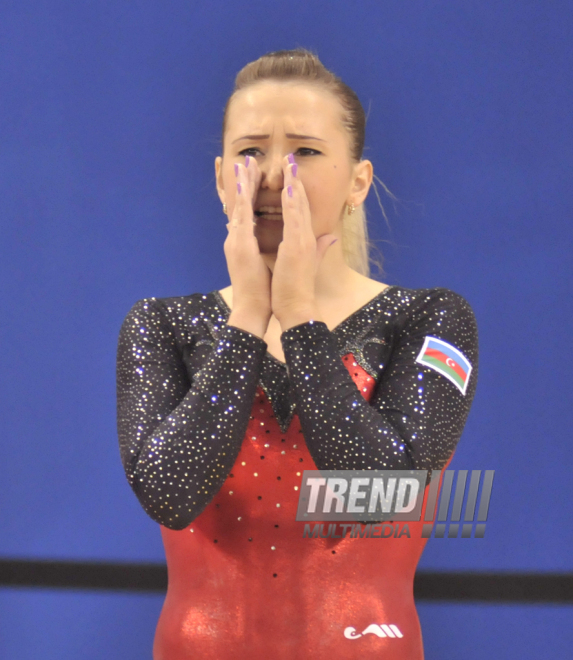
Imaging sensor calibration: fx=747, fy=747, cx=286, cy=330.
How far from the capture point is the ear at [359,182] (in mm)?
1311

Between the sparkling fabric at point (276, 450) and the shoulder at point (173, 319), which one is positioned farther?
the shoulder at point (173, 319)

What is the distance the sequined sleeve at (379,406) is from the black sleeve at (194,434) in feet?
0.23

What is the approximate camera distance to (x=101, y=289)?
175cm

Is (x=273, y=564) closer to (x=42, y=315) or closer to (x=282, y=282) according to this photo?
(x=282, y=282)

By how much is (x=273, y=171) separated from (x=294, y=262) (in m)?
0.17

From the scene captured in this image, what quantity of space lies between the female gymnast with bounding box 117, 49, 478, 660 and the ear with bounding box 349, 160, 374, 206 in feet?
0.14

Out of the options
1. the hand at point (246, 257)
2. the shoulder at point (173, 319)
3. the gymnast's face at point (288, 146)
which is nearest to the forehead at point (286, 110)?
the gymnast's face at point (288, 146)

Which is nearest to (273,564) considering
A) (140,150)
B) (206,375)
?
(206,375)

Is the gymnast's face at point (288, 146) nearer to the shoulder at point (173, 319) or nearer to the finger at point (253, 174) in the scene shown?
the finger at point (253, 174)

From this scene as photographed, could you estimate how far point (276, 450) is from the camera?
1150mm

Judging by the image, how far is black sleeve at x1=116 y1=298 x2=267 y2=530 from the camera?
3.30 ft

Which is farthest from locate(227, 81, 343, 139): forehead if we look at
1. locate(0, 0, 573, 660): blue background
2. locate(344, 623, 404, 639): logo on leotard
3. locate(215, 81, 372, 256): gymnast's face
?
locate(344, 623, 404, 639): logo on leotard

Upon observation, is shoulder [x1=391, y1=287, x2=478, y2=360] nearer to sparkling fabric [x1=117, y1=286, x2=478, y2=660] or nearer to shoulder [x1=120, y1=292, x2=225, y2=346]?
sparkling fabric [x1=117, y1=286, x2=478, y2=660]

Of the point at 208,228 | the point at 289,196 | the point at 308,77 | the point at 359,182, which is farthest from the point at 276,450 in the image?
the point at 208,228
